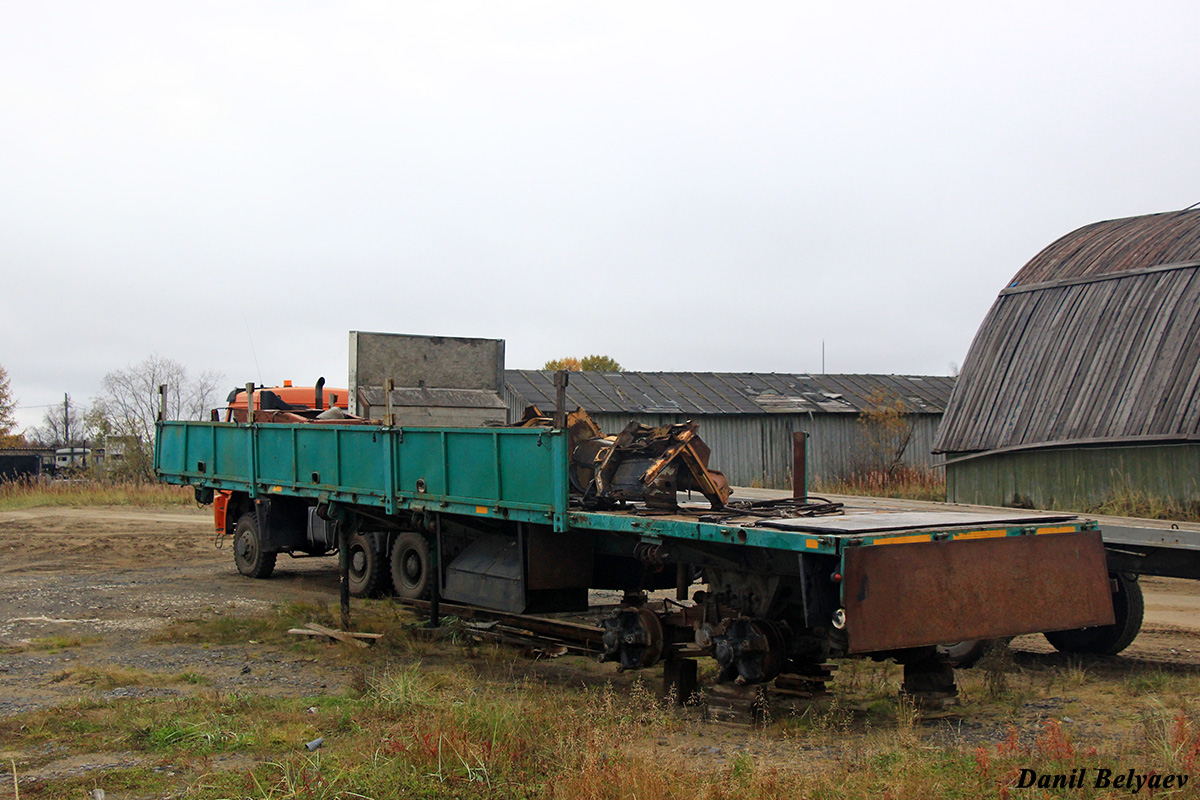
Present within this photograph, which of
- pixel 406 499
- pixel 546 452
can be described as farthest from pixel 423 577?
pixel 546 452

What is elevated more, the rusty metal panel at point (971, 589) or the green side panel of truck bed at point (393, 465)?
the green side panel of truck bed at point (393, 465)

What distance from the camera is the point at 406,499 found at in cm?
1011

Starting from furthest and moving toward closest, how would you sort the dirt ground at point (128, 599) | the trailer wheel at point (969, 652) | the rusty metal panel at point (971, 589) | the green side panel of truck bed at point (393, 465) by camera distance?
the dirt ground at point (128, 599)
the trailer wheel at point (969, 652)
the green side panel of truck bed at point (393, 465)
the rusty metal panel at point (971, 589)

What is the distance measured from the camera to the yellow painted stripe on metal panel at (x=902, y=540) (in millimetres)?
6020

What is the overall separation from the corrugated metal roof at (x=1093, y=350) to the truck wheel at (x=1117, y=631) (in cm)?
821

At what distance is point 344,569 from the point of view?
11344 millimetres

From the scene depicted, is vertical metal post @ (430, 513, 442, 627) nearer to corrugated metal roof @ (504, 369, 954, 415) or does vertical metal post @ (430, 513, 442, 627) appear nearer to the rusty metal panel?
the rusty metal panel

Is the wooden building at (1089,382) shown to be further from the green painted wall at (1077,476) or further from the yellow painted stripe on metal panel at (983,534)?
the yellow painted stripe on metal panel at (983,534)

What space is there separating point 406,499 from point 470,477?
125 cm

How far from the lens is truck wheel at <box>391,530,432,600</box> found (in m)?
11.7

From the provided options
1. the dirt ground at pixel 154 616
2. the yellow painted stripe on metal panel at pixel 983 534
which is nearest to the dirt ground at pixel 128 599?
Result: the dirt ground at pixel 154 616

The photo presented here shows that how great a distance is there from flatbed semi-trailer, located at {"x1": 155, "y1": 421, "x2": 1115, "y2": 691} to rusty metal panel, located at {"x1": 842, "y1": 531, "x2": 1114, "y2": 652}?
0.03 ft

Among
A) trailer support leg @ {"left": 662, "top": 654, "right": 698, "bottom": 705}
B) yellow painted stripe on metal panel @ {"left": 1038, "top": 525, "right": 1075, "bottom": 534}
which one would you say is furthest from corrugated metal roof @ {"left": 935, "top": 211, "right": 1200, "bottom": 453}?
trailer support leg @ {"left": 662, "top": 654, "right": 698, "bottom": 705}

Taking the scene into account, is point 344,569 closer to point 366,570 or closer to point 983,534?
point 366,570
